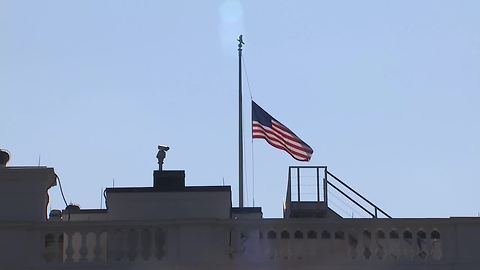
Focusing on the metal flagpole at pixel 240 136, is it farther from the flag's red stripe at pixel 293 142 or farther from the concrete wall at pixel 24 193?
the concrete wall at pixel 24 193

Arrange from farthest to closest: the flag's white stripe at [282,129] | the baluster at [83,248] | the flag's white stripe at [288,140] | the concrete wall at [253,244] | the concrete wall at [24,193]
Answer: the flag's white stripe at [282,129] → the flag's white stripe at [288,140] → the concrete wall at [24,193] → the baluster at [83,248] → the concrete wall at [253,244]

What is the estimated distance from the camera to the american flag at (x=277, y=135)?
21875 mm

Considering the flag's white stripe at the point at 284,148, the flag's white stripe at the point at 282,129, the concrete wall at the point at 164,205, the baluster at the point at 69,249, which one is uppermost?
the flag's white stripe at the point at 282,129

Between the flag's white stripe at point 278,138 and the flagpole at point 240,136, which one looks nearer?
the flag's white stripe at point 278,138

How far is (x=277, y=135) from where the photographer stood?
2255 centimetres

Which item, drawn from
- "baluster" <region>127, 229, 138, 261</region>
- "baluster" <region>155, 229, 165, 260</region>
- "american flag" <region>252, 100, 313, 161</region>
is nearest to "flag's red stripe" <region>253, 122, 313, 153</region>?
"american flag" <region>252, 100, 313, 161</region>

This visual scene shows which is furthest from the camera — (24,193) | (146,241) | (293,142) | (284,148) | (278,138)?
(278,138)

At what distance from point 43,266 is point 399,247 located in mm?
5257

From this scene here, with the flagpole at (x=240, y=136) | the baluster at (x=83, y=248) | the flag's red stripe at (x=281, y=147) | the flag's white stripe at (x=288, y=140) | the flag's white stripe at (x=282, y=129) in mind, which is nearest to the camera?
the baluster at (x=83, y=248)

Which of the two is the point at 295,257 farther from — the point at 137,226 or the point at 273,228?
the point at 137,226

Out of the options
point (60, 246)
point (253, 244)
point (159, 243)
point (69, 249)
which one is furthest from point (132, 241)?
point (253, 244)

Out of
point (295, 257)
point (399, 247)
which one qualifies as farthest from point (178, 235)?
point (399, 247)

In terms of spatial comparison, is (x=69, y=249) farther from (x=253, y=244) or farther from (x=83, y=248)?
(x=253, y=244)

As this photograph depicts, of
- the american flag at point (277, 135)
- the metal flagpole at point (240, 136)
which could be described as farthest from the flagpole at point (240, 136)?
the american flag at point (277, 135)
